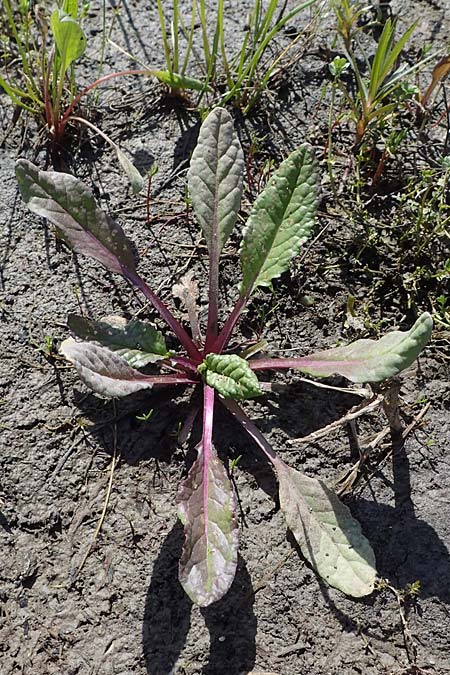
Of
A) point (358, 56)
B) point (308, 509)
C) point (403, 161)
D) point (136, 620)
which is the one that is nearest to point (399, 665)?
point (308, 509)

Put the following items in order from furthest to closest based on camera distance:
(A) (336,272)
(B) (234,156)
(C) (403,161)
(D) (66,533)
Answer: (C) (403,161) → (A) (336,272) → (B) (234,156) → (D) (66,533)

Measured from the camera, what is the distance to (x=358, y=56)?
2273mm

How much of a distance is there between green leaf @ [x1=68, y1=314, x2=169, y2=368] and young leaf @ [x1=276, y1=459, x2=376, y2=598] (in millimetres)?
411

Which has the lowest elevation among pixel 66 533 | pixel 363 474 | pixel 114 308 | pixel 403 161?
pixel 66 533

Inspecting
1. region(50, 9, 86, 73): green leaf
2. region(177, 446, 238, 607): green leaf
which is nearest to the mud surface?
region(177, 446, 238, 607): green leaf

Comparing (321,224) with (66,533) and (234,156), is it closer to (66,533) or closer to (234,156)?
(234,156)

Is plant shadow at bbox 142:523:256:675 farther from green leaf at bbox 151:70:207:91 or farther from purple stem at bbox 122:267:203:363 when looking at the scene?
green leaf at bbox 151:70:207:91

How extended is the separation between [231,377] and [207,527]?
330 millimetres

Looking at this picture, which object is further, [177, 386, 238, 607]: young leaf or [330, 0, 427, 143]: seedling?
[330, 0, 427, 143]: seedling

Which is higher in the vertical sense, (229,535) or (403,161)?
(403,161)

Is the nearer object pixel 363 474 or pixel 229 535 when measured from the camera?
pixel 229 535

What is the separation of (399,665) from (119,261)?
116 centimetres

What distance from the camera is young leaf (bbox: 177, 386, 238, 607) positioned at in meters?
1.36

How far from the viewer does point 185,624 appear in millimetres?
1477
